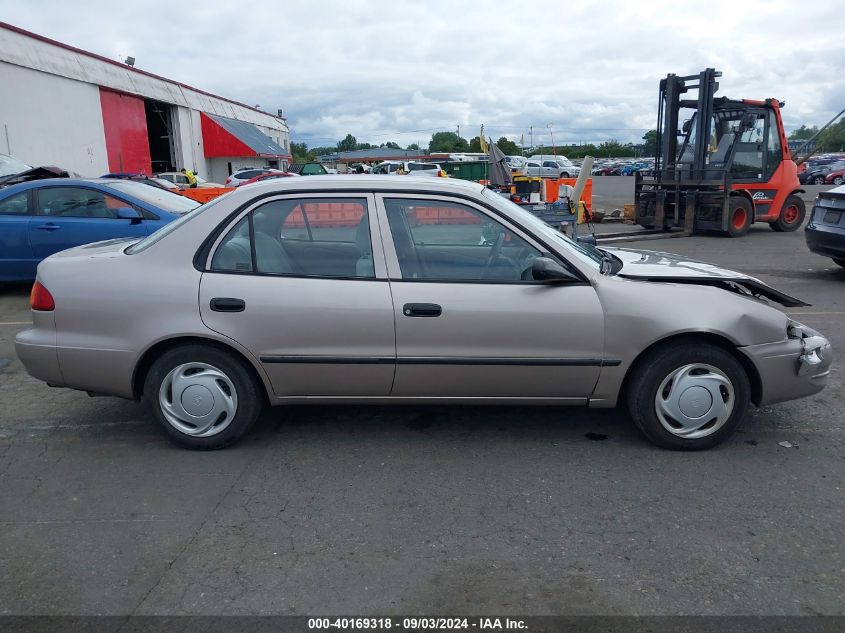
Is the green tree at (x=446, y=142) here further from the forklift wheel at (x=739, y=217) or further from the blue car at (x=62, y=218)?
the blue car at (x=62, y=218)

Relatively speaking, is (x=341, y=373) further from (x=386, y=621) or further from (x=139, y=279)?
(x=386, y=621)

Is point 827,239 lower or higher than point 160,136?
lower

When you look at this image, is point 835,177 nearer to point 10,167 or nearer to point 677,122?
point 677,122

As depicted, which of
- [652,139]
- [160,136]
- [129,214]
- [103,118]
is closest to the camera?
[129,214]

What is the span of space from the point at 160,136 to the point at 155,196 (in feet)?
101

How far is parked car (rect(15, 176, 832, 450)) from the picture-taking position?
13.0ft

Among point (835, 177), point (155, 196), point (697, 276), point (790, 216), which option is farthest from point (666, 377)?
point (835, 177)

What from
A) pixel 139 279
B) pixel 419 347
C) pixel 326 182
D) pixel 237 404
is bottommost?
pixel 237 404

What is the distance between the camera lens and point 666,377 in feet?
13.1

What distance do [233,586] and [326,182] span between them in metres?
2.32

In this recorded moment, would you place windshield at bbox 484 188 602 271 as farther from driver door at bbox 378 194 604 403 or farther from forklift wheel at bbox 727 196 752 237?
forklift wheel at bbox 727 196 752 237

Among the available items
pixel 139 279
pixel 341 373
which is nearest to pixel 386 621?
pixel 341 373

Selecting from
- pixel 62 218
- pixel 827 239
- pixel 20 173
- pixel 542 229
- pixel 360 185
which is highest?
pixel 20 173

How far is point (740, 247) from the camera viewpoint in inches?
555
